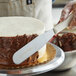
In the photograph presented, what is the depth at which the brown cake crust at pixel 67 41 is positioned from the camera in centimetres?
100

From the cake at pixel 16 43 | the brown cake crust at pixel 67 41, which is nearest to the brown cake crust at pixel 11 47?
the cake at pixel 16 43

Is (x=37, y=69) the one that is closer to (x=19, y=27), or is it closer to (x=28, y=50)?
(x=28, y=50)

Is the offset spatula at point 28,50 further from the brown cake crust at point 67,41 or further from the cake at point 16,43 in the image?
the brown cake crust at point 67,41

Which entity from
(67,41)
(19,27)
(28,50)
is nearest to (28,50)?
(28,50)

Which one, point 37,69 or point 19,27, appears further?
point 19,27

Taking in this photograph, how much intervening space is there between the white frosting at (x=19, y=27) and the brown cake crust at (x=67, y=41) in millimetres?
157

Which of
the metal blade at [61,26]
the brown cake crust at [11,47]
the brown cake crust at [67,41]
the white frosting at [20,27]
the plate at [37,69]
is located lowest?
the brown cake crust at [67,41]

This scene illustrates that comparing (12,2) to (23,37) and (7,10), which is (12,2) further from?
(23,37)

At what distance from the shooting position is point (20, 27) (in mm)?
874

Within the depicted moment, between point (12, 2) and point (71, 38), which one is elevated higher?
point (12, 2)

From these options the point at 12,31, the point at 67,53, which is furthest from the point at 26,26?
the point at 67,53

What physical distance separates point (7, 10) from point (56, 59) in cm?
42

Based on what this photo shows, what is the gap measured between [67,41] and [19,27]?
25cm

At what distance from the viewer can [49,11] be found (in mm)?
1203
